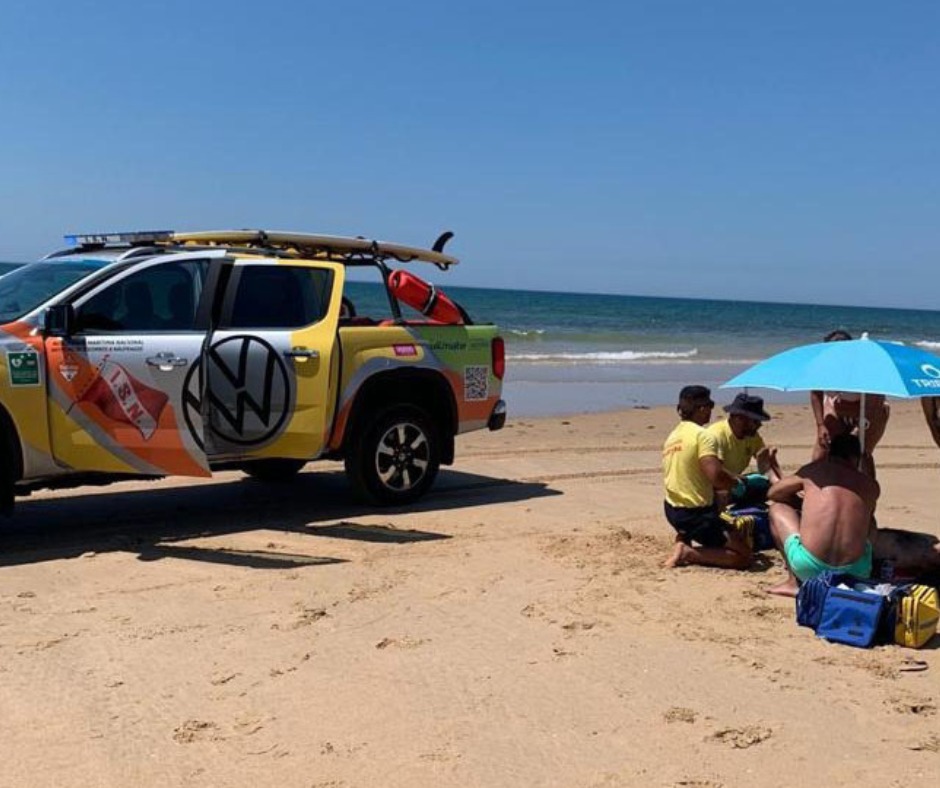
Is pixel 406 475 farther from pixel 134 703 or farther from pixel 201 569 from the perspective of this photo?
pixel 134 703

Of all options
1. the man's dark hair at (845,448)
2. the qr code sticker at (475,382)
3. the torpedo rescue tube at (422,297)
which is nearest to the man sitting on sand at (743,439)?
the man's dark hair at (845,448)

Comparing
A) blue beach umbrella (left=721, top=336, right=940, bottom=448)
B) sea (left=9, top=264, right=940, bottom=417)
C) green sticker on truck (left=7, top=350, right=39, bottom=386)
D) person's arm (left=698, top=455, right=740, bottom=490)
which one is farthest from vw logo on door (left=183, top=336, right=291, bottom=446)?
blue beach umbrella (left=721, top=336, right=940, bottom=448)

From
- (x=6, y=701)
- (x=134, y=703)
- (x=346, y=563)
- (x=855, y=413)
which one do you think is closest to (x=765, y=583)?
(x=855, y=413)

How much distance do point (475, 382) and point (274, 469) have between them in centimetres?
193

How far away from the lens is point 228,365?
6.88m

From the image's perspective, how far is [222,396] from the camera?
687 cm

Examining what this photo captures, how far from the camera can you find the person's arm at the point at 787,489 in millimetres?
5594

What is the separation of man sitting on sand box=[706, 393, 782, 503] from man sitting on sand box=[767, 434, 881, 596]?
33.8 inches

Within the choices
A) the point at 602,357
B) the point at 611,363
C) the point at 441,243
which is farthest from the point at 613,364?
the point at 441,243

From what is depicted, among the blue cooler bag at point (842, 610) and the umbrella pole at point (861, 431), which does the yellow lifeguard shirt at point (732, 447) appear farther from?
the blue cooler bag at point (842, 610)

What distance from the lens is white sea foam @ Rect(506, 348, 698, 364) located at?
2635 cm

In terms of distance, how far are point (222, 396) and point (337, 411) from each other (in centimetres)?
92

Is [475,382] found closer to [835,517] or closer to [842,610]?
[835,517]

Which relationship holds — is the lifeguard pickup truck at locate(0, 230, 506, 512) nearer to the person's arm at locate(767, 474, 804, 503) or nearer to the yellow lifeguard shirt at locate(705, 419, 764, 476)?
the yellow lifeguard shirt at locate(705, 419, 764, 476)
